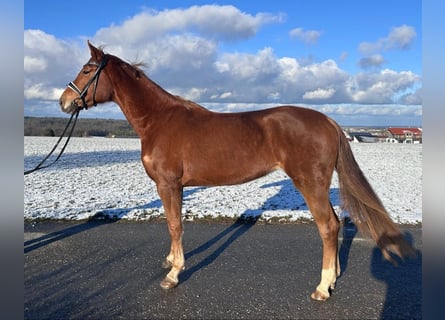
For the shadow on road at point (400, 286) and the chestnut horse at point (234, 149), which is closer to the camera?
the shadow on road at point (400, 286)

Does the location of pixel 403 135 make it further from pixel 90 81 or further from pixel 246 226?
pixel 90 81

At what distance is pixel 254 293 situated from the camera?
340 centimetres

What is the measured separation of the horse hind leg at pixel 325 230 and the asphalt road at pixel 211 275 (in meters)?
0.14

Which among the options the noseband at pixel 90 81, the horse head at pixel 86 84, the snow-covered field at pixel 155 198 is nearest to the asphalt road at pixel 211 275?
the snow-covered field at pixel 155 198

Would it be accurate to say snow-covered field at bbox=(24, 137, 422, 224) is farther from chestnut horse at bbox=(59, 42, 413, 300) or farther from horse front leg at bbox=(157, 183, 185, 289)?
horse front leg at bbox=(157, 183, 185, 289)

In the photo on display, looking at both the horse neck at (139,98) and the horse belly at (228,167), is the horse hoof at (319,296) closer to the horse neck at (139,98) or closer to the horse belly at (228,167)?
the horse belly at (228,167)

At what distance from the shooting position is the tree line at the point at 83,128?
34.4 metres

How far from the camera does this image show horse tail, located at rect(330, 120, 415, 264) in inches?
139

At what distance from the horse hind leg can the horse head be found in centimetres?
278

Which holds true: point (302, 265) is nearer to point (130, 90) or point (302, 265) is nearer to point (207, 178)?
point (207, 178)

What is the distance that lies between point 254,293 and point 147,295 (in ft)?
3.83

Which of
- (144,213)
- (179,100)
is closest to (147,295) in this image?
(179,100)

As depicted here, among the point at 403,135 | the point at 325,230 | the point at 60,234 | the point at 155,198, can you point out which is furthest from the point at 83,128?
the point at 403,135
